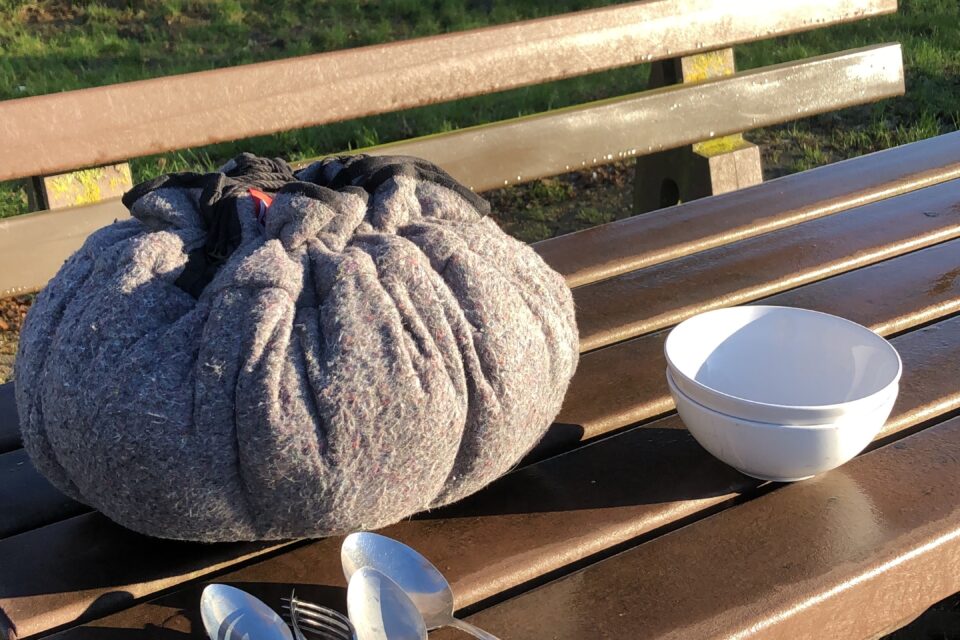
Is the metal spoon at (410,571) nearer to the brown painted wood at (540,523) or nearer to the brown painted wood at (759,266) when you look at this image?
the brown painted wood at (540,523)

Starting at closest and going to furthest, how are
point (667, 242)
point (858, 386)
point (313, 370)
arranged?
point (313, 370)
point (858, 386)
point (667, 242)

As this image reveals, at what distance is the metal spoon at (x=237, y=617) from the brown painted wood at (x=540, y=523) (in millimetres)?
33

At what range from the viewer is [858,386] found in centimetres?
113

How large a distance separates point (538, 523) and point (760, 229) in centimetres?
90

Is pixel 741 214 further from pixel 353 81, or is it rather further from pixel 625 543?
pixel 625 543

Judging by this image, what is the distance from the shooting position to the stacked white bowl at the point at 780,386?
3.29 feet

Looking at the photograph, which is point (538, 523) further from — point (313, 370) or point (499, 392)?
point (313, 370)

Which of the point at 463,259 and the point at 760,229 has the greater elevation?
the point at 463,259

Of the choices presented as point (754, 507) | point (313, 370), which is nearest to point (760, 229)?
point (754, 507)

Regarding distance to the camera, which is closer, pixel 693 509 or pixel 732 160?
pixel 693 509

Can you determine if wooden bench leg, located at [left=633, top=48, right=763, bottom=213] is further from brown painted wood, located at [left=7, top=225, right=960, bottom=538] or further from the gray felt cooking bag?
the gray felt cooking bag

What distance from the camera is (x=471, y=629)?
2.96 ft

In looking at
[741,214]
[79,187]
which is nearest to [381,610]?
[741,214]

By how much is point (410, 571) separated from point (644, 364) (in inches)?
19.7
